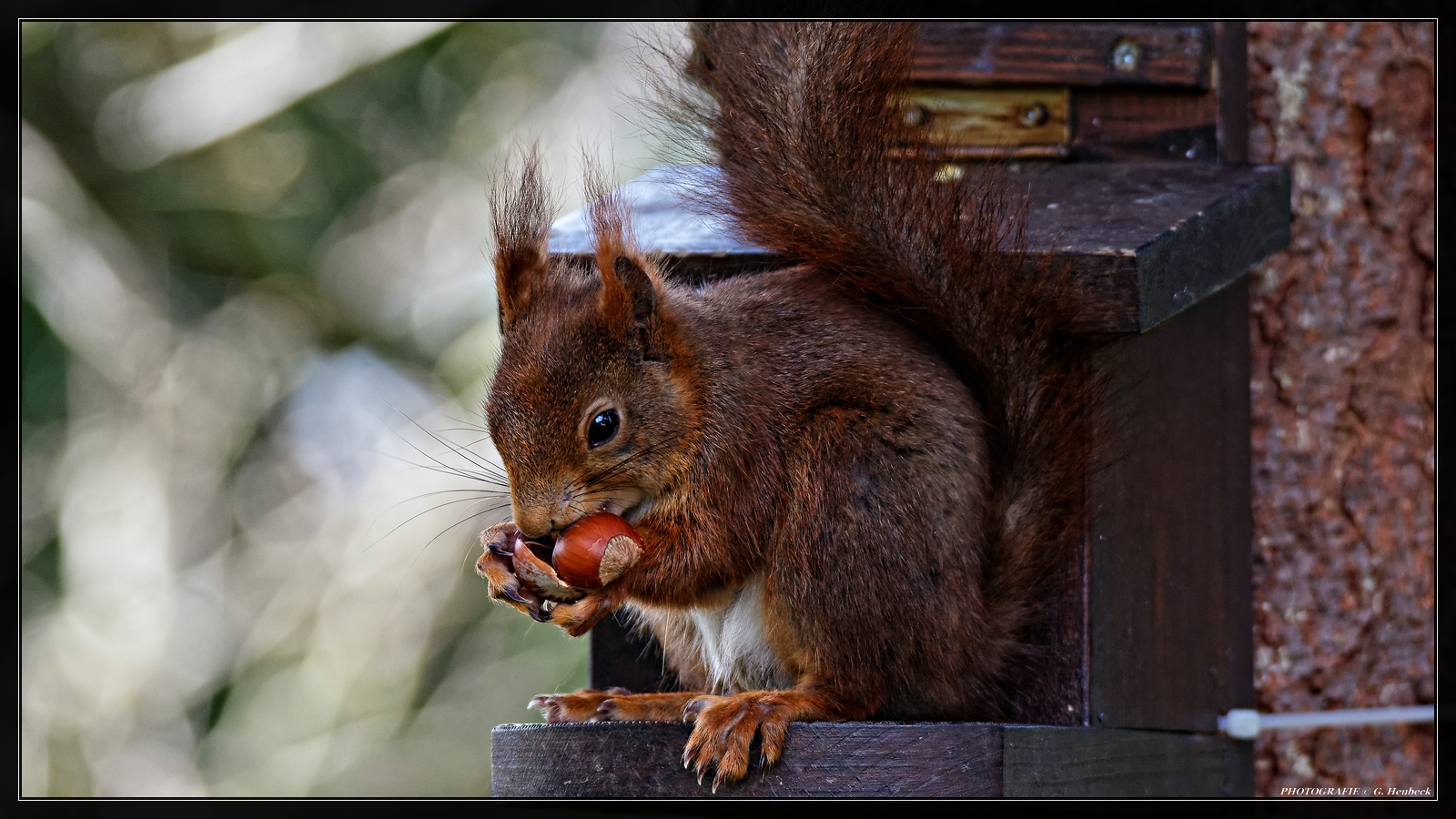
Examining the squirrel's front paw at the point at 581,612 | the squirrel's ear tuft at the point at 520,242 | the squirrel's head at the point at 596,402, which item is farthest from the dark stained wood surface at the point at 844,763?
the squirrel's ear tuft at the point at 520,242

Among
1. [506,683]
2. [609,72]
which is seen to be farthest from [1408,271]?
[506,683]

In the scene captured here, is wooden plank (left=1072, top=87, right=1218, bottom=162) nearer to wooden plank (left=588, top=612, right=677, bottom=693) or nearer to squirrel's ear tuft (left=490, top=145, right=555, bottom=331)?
squirrel's ear tuft (left=490, top=145, right=555, bottom=331)

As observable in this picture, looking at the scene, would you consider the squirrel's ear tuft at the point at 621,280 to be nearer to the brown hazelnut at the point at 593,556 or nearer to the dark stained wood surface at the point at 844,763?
the brown hazelnut at the point at 593,556

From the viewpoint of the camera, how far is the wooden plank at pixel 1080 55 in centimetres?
196

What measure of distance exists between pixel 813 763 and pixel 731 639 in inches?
10.9

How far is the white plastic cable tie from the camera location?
1.95 metres

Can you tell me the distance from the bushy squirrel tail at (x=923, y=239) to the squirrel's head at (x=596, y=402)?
0.55 ft

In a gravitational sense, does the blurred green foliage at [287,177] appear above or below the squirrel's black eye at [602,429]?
above

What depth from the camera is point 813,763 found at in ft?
4.83

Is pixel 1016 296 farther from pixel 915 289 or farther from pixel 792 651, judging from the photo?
pixel 792 651

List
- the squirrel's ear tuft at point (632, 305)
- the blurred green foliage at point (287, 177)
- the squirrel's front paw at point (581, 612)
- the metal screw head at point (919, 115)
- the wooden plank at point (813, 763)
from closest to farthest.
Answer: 1. the wooden plank at point (813, 763)
2. the squirrel's front paw at point (581, 612)
3. the squirrel's ear tuft at point (632, 305)
4. the metal screw head at point (919, 115)
5. the blurred green foliage at point (287, 177)

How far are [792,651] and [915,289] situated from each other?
1.40 feet

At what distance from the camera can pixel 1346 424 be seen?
209 centimetres

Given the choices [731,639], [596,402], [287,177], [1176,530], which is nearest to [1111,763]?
[1176,530]
